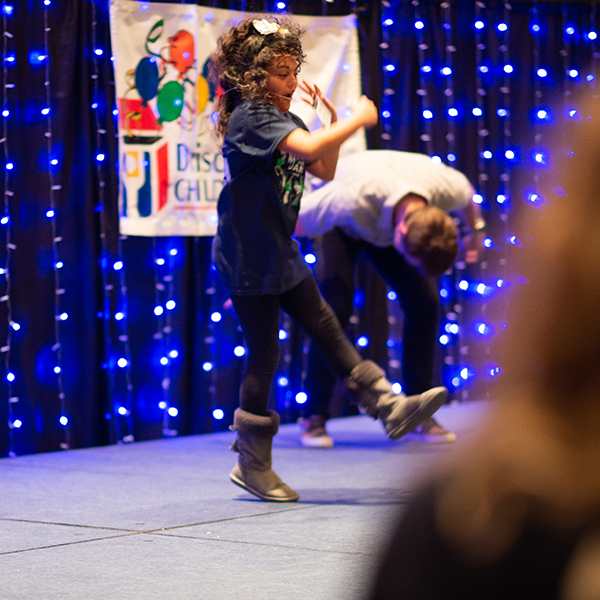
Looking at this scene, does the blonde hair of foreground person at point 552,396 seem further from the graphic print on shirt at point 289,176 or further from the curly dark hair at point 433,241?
the curly dark hair at point 433,241

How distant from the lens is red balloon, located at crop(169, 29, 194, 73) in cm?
379

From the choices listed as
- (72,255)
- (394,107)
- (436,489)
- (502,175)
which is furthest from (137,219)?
(436,489)

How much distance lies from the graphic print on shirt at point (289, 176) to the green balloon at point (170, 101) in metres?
1.66

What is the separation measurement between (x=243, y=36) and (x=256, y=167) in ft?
1.11

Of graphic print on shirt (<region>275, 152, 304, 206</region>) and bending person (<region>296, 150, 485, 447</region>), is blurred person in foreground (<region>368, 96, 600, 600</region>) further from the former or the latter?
bending person (<region>296, 150, 485, 447</region>)

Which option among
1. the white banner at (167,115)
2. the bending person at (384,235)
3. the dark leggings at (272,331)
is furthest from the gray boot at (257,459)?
the white banner at (167,115)

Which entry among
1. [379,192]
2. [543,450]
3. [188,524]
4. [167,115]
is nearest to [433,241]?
[379,192]

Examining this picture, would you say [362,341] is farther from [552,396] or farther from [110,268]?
[552,396]

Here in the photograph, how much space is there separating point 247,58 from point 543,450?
76.8 inches

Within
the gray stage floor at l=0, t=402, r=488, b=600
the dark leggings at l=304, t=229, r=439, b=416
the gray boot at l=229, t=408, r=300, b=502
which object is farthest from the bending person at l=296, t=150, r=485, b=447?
the gray boot at l=229, t=408, r=300, b=502

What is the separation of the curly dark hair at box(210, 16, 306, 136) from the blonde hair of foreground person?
186 cm

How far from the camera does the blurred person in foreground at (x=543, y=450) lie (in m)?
0.38

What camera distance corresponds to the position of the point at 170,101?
3783mm

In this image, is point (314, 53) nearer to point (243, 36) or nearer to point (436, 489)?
point (243, 36)
